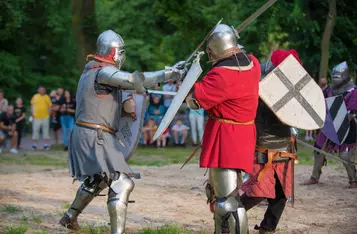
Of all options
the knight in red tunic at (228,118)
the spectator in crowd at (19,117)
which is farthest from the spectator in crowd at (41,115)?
the knight in red tunic at (228,118)

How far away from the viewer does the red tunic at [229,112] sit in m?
5.50

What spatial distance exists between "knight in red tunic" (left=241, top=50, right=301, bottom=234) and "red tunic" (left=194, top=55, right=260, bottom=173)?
66 cm

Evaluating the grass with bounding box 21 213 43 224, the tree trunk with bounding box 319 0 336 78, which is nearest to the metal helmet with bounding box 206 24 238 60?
the grass with bounding box 21 213 43 224

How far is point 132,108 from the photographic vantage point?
20.7 ft

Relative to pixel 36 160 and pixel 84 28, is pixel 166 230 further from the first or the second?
pixel 36 160

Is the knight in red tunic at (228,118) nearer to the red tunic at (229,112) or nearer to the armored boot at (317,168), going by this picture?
the red tunic at (229,112)

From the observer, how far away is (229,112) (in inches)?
222

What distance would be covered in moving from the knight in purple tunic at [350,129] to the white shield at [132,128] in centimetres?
396

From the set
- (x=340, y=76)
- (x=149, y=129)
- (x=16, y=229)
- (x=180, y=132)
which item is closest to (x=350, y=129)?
(x=340, y=76)

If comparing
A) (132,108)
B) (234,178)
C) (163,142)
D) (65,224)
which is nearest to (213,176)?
(234,178)

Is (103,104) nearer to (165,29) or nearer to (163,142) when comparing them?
(163,142)

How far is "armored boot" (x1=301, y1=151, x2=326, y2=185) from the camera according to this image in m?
9.86

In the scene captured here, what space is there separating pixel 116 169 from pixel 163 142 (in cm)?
1059

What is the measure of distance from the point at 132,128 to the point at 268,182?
126cm
